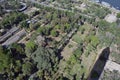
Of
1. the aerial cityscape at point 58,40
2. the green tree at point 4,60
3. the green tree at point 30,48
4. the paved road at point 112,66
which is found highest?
the green tree at point 4,60

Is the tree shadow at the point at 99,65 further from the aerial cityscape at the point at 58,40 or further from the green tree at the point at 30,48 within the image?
the green tree at the point at 30,48

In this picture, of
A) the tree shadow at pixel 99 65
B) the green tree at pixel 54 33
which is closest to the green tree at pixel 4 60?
the green tree at pixel 54 33

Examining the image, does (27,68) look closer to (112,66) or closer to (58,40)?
(58,40)

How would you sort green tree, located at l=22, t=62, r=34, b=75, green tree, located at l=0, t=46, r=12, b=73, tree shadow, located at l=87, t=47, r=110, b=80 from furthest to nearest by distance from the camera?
tree shadow, located at l=87, t=47, r=110, b=80 → green tree, located at l=22, t=62, r=34, b=75 → green tree, located at l=0, t=46, r=12, b=73

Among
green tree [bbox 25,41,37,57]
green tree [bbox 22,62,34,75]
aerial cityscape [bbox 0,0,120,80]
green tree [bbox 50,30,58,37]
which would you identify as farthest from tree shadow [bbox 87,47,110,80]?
green tree [bbox 25,41,37,57]

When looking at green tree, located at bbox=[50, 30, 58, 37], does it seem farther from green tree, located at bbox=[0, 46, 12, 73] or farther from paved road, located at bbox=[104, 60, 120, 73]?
paved road, located at bbox=[104, 60, 120, 73]

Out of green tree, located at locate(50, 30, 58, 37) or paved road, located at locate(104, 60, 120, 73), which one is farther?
green tree, located at locate(50, 30, 58, 37)

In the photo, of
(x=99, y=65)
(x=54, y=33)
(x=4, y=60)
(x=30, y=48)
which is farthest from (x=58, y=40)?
(x=4, y=60)

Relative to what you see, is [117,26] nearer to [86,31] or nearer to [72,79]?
[86,31]
